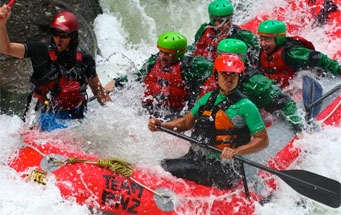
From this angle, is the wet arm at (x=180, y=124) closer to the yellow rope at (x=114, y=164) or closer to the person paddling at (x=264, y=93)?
the yellow rope at (x=114, y=164)

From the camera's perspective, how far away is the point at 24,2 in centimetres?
659

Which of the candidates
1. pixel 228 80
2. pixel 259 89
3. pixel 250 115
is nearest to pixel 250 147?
pixel 250 115

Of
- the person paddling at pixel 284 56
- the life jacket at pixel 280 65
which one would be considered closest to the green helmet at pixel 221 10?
the person paddling at pixel 284 56

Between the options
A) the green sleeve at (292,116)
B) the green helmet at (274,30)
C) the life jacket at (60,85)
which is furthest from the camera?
the green helmet at (274,30)

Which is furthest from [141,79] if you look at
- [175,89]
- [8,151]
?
A: [8,151]

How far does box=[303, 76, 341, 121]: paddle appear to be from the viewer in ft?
14.8

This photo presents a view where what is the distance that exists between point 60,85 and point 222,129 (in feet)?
4.26

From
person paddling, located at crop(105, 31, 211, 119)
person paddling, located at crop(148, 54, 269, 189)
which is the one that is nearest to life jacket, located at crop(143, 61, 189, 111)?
person paddling, located at crop(105, 31, 211, 119)

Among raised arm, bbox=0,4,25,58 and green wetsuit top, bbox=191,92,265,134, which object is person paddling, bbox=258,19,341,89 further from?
raised arm, bbox=0,4,25,58

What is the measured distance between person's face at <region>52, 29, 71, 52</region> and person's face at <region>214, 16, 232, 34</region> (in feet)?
6.55

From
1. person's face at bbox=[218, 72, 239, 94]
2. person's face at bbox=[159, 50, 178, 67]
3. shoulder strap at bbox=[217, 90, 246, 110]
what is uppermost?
person's face at bbox=[218, 72, 239, 94]

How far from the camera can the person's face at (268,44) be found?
4.86 m

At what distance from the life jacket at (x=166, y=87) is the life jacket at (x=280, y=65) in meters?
0.95

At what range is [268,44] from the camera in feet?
16.0
